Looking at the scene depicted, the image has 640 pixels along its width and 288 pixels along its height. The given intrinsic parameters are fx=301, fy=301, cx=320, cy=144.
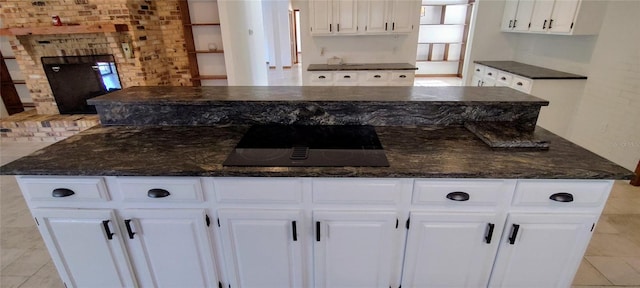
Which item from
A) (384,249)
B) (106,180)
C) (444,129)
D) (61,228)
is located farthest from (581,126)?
(61,228)

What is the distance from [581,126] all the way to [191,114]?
4285 millimetres

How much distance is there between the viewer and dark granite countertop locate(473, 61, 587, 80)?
11.7 feet

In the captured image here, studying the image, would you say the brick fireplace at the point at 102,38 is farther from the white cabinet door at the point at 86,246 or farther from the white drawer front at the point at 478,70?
the white drawer front at the point at 478,70

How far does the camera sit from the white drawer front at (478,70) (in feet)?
15.8

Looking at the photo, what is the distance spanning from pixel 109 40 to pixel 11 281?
312 cm

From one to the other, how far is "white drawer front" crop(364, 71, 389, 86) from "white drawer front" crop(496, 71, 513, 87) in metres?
1.57

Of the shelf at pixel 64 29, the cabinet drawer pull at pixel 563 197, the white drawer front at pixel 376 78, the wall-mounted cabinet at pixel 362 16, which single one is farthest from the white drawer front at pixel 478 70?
the shelf at pixel 64 29

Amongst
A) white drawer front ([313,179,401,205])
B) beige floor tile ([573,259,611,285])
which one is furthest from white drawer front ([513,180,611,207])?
beige floor tile ([573,259,611,285])

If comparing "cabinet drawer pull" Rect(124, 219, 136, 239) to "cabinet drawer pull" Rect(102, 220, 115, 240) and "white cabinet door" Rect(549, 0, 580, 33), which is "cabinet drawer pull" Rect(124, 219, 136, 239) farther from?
"white cabinet door" Rect(549, 0, 580, 33)

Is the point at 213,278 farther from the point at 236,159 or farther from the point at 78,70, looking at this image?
the point at 78,70

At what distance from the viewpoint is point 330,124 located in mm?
1866

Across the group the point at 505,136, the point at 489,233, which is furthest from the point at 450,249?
the point at 505,136

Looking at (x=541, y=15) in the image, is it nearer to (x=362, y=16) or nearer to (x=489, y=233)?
(x=362, y=16)

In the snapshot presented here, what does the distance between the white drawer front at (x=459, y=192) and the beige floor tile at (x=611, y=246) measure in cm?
141
